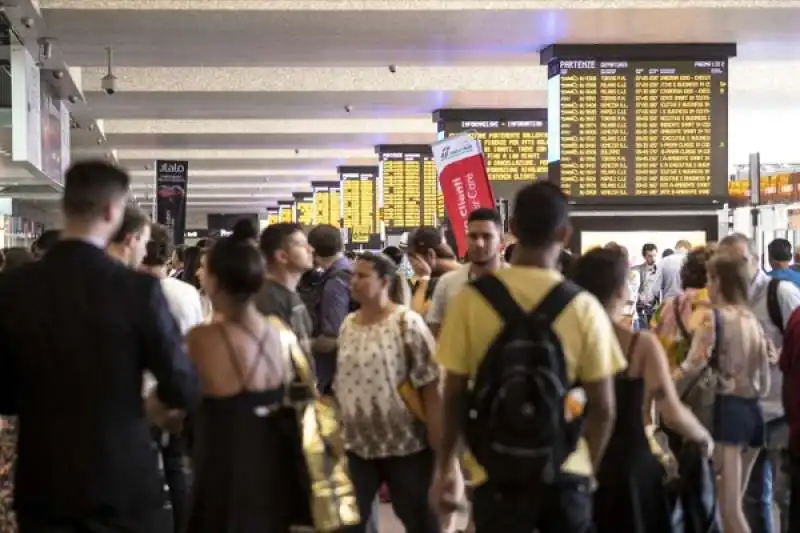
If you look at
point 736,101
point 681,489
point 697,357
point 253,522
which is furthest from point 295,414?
point 736,101

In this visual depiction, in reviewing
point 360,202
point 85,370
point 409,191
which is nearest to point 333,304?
point 85,370

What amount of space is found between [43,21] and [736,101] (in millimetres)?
10907

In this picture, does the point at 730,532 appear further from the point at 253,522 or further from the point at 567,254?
the point at 253,522

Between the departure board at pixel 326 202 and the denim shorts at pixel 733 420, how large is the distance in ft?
77.6

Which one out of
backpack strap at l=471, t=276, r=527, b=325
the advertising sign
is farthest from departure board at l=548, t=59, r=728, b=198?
backpack strap at l=471, t=276, r=527, b=325

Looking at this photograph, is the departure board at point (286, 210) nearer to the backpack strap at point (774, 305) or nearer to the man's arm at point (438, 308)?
the man's arm at point (438, 308)

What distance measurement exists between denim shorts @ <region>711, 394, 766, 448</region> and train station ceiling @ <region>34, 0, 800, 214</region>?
5329mm

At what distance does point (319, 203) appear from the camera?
30656 mm

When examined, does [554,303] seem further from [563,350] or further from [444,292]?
[444,292]

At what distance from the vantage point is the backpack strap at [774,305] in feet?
22.6

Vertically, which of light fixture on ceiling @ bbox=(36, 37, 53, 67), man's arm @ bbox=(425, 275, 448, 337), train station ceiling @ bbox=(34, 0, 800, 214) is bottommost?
man's arm @ bbox=(425, 275, 448, 337)

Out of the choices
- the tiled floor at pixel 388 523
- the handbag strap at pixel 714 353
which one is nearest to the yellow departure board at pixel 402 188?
the tiled floor at pixel 388 523

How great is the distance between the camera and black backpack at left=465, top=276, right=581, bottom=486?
3525mm

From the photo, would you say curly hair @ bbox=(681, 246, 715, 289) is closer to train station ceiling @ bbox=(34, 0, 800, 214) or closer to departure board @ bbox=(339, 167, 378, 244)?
train station ceiling @ bbox=(34, 0, 800, 214)
